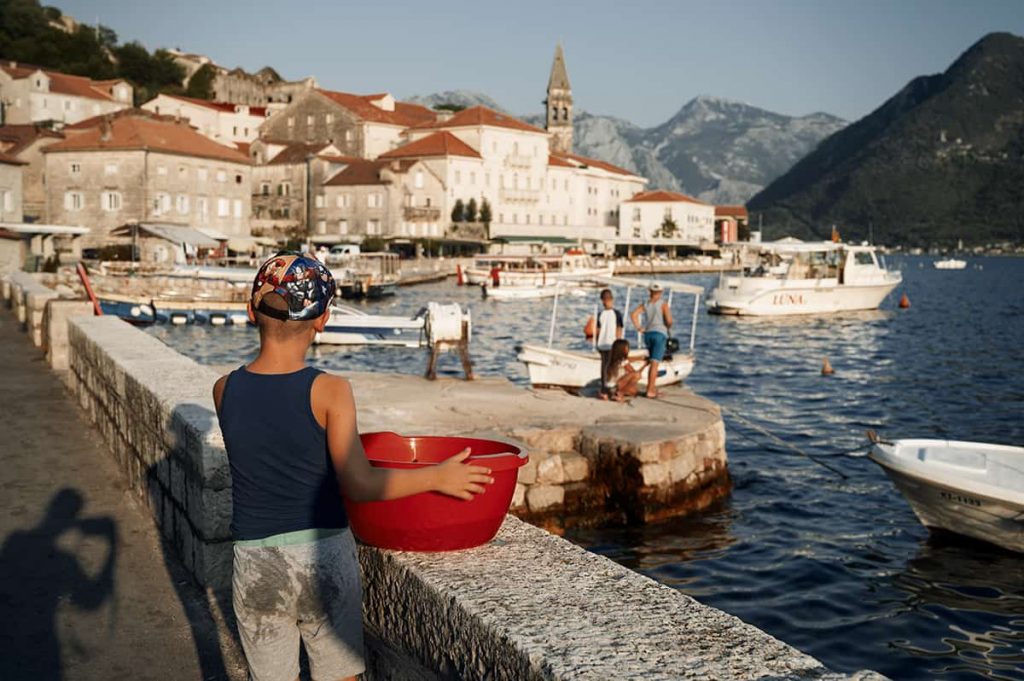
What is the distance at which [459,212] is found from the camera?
354ft

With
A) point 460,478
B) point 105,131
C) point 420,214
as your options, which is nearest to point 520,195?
point 420,214

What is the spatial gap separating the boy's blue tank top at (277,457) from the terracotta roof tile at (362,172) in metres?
96.4

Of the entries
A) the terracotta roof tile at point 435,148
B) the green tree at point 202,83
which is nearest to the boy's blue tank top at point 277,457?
the terracotta roof tile at point 435,148

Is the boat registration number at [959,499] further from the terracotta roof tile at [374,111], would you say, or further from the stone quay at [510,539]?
the terracotta roof tile at [374,111]

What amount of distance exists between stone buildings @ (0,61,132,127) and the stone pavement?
101569 millimetres

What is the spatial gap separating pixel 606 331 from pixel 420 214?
86168 mm

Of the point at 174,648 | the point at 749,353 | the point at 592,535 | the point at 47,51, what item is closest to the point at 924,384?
the point at 749,353

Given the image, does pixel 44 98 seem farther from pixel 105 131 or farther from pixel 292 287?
pixel 292 287

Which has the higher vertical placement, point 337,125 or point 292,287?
point 337,125

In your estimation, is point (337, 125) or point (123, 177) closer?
point (123, 177)

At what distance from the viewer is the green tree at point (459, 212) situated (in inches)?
4245

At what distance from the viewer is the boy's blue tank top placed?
3.13 meters

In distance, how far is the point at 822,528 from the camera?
13523mm

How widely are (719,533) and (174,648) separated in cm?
922
